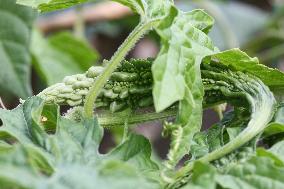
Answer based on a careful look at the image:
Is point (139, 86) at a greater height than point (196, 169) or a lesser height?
greater

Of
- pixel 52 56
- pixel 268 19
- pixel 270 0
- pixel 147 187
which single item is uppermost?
pixel 270 0

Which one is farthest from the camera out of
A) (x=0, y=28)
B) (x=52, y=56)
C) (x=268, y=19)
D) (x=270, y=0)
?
(x=270, y=0)

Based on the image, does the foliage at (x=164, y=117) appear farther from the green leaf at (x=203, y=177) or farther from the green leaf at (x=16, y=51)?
the green leaf at (x=16, y=51)

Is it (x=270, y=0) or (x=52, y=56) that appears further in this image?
(x=270, y=0)

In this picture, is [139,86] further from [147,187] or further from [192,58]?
[147,187]

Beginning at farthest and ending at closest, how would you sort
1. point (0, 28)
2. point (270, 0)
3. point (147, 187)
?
point (270, 0), point (0, 28), point (147, 187)

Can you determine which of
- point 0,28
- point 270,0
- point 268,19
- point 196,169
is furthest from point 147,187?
point 270,0

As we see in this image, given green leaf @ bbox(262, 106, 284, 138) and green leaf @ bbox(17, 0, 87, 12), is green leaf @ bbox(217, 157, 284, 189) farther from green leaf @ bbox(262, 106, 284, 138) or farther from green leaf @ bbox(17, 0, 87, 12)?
green leaf @ bbox(17, 0, 87, 12)

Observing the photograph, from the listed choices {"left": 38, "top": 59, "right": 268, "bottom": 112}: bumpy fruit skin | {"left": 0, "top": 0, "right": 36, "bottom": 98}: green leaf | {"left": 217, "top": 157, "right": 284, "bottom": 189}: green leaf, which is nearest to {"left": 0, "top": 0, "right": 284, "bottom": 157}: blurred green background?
{"left": 0, "top": 0, "right": 36, "bottom": 98}: green leaf
